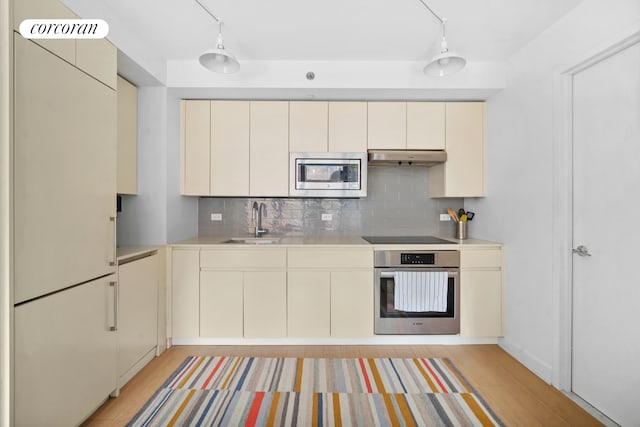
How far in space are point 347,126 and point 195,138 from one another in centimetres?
145

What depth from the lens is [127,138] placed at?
2453 mm

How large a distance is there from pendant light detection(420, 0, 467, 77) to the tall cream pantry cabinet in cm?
204

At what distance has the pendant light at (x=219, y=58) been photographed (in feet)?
6.36

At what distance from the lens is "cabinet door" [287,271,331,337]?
104 inches

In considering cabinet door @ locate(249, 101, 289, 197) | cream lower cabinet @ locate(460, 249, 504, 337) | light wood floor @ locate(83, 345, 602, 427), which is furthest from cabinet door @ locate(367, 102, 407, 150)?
light wood floor @ locate(83, 345, 602, 427)

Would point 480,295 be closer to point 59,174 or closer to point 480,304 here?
point 480,304

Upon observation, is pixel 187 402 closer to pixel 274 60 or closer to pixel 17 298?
pixel 17 298

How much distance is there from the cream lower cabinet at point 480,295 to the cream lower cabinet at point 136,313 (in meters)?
2.59

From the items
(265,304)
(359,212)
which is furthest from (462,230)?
(265,304)

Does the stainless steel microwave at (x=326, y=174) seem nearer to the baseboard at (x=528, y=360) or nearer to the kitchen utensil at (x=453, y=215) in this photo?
the kitchen utensil at (x=453, y=215)

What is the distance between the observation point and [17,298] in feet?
4.11

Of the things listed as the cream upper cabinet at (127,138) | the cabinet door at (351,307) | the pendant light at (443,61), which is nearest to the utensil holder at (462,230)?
the cabinet door at (351,307)

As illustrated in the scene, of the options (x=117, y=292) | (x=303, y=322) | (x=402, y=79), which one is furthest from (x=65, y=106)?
(x=402, y=79)

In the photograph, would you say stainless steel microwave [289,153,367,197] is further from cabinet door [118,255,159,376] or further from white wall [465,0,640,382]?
cabinet door [118,255,159,376]
